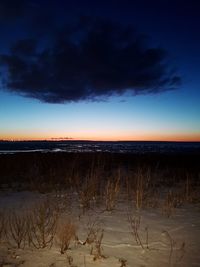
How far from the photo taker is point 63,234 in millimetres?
4688

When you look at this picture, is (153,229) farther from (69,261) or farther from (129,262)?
(69,261)

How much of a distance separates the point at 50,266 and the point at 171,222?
3.06 metres

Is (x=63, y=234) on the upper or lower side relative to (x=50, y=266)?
upper

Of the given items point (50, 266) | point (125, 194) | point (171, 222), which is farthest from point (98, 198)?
point (50, 266)

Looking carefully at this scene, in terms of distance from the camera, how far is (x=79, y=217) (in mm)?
6625

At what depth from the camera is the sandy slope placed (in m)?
4.36

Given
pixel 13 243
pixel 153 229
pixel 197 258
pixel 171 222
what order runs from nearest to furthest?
pixel 197 258 → pixel 13 243 → pixel 153 229 → pixel 171 222

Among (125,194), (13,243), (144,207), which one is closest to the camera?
(13,243)

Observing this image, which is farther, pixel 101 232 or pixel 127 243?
pixel 101 232

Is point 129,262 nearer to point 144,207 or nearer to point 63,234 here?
point 63,234

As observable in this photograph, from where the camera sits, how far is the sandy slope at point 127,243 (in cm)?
436

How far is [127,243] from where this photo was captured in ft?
16.7

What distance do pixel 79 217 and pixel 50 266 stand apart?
8.01ft

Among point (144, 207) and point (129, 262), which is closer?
point (129, 262)
